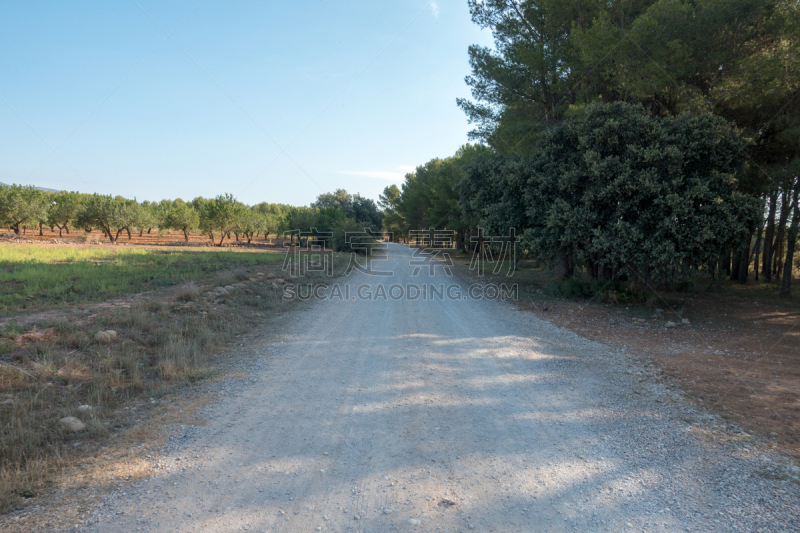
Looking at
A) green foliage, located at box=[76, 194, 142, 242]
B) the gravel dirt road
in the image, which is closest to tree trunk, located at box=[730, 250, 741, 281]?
the gravel dirt road

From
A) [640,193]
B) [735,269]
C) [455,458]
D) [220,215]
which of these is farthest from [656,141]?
Result: [220,215]

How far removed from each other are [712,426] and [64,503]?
6.03m

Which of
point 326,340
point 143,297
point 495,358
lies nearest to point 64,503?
point 326,340

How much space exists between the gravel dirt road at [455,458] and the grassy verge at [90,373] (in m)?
0.82

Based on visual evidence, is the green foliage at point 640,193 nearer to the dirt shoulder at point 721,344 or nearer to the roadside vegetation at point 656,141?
the roadside vegetation at point 656,141

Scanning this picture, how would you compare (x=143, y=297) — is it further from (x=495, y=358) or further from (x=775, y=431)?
(x=775, y=431)

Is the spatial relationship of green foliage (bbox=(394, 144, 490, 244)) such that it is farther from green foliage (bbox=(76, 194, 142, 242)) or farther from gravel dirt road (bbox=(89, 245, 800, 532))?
green foliage (bbox=(76, 194, 142, 242))

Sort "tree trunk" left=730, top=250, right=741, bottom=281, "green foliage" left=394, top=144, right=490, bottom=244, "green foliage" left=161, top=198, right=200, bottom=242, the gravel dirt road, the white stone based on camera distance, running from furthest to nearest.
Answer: "green foliage" left=161, top=198, right=200, bottom=242, "green foliage" left=394, top=144, right=490, bottom=244, "tree trunk" left=730, top=250, right=741, bottom=281, the white stone, the gravel dirt road

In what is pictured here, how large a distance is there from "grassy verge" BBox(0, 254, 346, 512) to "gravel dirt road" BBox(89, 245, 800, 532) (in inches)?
32.2

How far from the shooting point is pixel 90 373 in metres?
5.10

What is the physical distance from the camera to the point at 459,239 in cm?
4319

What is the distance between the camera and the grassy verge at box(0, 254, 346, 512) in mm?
3389

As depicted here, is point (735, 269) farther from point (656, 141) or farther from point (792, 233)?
point (656, 141)

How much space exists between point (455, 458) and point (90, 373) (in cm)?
488
